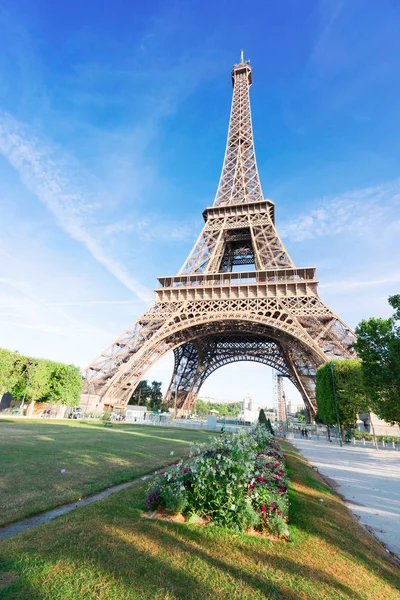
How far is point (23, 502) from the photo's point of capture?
511 centimetres

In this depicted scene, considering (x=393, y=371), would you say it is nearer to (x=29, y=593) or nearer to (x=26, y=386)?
(x=29, y=593)

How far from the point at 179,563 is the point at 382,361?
1663cm

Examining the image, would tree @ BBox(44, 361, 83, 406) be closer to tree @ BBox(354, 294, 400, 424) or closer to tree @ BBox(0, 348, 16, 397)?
tree @ BBox(0, 348, 16, 397)

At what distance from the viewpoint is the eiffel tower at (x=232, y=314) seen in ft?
92.1

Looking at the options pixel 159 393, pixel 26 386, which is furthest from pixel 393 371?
pixel 159 393

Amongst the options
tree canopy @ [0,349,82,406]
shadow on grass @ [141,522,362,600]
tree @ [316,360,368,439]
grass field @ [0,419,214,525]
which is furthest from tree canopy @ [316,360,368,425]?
tree canopy @ [0,349,82,406]

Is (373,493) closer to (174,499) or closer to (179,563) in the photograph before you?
(174,499)

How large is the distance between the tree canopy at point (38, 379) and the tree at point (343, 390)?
26.7 metres

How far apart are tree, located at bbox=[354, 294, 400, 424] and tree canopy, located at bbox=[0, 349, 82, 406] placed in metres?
30.0

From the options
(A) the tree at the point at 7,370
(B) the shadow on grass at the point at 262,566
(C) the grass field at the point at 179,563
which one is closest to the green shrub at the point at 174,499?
(C) the grass field at the point at 179,563

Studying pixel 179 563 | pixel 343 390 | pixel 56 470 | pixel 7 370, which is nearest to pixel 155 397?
pixel 7 370

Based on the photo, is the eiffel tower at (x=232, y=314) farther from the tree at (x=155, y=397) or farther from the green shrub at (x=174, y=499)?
the green shrub at (x=174, y=499)

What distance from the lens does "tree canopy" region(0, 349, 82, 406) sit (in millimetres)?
30062

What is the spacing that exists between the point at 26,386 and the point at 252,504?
3346 centimetres
